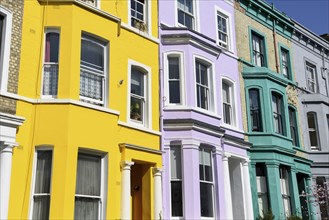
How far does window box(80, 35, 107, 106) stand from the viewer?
43.0 feet

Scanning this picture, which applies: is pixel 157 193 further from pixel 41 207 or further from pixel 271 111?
pixel 271 111

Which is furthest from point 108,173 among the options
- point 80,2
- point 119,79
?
point 80,2

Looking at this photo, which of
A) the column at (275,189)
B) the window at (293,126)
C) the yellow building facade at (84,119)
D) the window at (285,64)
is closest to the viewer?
the yellow building facade at (84,119)

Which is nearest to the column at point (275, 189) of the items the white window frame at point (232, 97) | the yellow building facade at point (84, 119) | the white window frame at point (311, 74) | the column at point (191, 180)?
the white window frame at point (232, 97)

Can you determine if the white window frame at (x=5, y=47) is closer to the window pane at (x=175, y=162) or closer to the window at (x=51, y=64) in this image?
the window at (x=51, y=64)

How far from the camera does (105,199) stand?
1223 cm

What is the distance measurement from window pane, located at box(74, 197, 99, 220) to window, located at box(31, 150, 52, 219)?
81cm

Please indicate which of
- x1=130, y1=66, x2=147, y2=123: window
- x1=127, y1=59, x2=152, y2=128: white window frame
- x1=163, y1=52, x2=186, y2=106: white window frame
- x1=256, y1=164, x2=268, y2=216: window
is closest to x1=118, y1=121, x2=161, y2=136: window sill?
x1=127, y1=59, x2=152, y2=128: white window frame

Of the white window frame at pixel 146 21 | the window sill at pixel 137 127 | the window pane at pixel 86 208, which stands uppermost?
the white window frame at pixel 146 21

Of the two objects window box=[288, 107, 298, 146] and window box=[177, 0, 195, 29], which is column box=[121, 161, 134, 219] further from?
window box=[288, 107, 298, 146]

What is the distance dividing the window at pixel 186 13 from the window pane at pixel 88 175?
8273 mm

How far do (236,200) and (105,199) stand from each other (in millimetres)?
7798

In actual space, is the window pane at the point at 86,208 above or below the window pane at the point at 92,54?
below

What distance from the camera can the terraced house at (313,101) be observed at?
2309 centimetres
